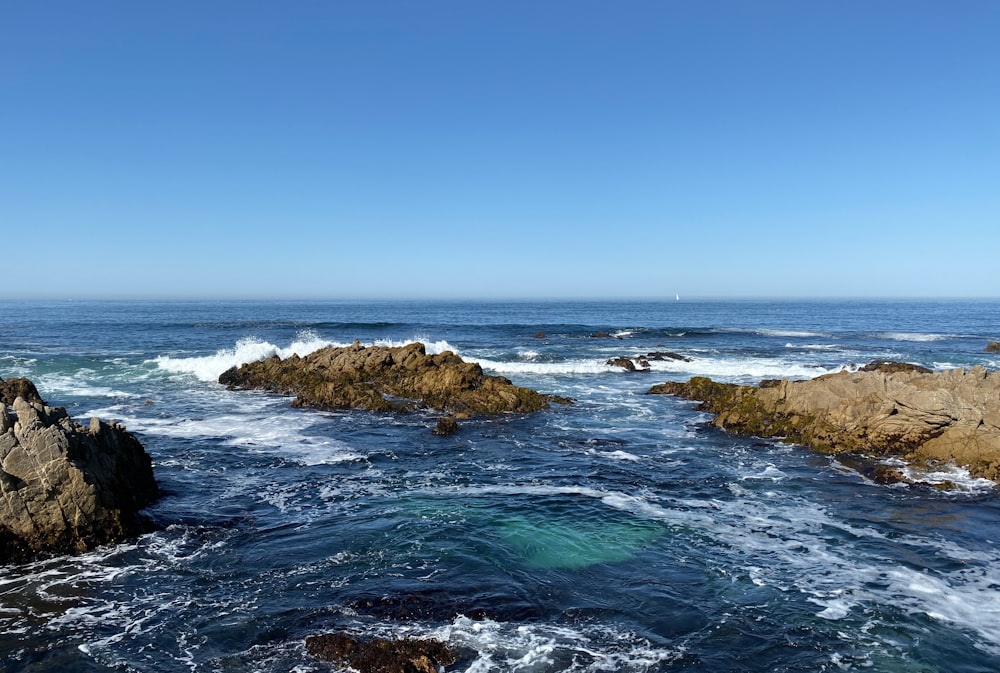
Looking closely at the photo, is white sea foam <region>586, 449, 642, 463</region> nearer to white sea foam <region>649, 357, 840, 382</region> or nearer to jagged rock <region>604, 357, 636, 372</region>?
white sea foam <region>649, 357, 840, 382</region>

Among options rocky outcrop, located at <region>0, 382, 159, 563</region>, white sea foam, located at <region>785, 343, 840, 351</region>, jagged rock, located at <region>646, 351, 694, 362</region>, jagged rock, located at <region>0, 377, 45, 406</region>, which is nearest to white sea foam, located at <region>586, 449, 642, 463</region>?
rocky outcrop, located at <region>0, 382, 159, 563</region>

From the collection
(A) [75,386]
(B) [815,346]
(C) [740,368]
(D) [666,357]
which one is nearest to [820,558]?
(C) [740,368]

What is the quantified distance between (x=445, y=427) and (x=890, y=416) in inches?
610

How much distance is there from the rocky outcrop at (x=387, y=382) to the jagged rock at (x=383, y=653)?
16.7 metres

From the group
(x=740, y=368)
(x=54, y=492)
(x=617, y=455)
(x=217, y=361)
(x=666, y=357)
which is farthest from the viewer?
(x=666, y=357)

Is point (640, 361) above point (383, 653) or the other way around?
above

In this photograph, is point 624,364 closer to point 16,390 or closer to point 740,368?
point 740,368

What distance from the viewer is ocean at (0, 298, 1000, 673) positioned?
925 cm

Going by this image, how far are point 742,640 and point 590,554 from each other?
369 cm

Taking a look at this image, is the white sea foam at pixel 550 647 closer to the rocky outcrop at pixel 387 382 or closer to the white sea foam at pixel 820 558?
the white sea foam at pixel 820 558

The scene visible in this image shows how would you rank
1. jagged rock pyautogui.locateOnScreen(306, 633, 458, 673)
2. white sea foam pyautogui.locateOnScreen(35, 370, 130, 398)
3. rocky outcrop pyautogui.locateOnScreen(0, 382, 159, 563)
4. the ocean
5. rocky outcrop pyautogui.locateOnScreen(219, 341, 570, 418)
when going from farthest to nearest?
1. white sea foam pyautogui.locateOnScreen(35, 370, 130, 398)
2. rocky outcrop pyautogui.locateOnScreen(219, 341, 570, 418)
3. rocky outcrop pyautogui.locateOnScreen(0, 382, 159, 563)
4. the ocean
5. jagged rock pyautogui.locateOnScreen(306, 633, 458, 673)

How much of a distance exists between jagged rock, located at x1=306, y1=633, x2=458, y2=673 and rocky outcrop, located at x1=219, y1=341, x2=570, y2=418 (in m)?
16.7

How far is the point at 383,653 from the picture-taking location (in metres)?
8.82

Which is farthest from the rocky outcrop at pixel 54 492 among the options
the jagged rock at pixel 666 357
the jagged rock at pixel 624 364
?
the jagged rock at pixel 666 357
